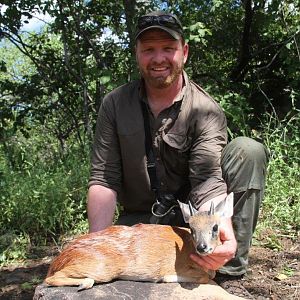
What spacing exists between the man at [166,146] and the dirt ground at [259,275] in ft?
1.14

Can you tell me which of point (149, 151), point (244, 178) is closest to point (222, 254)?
point (244, 178)

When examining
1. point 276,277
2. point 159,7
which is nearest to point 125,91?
point 276,277

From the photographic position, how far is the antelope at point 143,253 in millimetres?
2680

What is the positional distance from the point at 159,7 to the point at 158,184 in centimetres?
425

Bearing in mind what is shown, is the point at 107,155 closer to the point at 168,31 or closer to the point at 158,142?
the point at 158,142

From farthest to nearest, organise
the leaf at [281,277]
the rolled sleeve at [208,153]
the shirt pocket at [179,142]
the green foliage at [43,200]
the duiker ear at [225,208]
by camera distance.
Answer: the green foliage at [43,200] < the leaf at [281,277] < the shirt pocket at [179,142] < the rolled sleeve at [208,153] < the duiker ear at [225,208]

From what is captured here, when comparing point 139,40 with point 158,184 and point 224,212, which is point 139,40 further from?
point 224,212

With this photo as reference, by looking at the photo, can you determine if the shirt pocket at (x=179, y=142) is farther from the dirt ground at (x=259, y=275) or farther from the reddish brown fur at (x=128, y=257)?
the dirt ground at (x=259, y=275)

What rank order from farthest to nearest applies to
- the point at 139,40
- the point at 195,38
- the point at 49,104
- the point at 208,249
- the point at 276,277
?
1. the point at 49,104
2. the point at 195,38
3. the point at 276,277
4. the point at 139,40
5. the point at 208,249

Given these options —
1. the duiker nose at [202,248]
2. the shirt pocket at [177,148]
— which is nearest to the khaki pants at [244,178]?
the shirt pocket at [177,148]

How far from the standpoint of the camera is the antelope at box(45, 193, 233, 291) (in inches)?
105

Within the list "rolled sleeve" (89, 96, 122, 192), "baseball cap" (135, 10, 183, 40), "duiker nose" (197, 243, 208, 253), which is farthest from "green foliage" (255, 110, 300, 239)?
"duiker nose" (197, 243, 208, 253)

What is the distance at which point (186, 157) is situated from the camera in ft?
11.7

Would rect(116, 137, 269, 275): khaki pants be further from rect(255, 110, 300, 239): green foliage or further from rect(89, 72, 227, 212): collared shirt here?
rect(255, 110, 300, 239): green foliage
